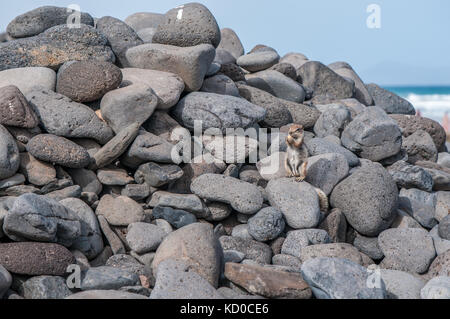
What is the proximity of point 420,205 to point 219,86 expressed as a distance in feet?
12.6

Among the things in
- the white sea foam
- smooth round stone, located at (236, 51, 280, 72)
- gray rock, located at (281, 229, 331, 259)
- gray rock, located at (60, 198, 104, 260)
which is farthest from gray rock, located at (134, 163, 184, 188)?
the white sea foam

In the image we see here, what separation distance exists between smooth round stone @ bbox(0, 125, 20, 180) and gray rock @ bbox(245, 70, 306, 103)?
5152 mm

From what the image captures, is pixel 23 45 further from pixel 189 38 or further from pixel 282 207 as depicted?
pixel 282 207

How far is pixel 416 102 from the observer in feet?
163

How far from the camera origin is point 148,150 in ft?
22.2

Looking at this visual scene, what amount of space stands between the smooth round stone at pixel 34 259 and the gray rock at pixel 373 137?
5.18 meters

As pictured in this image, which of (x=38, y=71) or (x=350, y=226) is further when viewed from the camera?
(x=38, y=71)

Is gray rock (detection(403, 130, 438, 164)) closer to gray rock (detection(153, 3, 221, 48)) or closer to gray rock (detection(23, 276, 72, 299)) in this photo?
gray rock (detection(153, 3, 221, 48))

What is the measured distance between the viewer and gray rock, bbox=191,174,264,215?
254 inches

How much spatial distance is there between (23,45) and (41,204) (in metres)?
4.13

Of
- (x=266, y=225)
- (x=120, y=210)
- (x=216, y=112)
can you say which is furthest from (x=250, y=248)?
(x=216, y=112)

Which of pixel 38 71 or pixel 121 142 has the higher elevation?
pixel 38 71

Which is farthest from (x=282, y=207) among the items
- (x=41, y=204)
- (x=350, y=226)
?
(x=41, y=204)

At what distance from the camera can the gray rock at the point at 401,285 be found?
507cm
